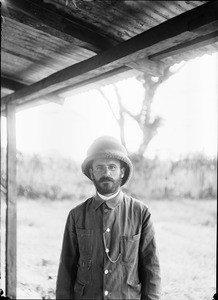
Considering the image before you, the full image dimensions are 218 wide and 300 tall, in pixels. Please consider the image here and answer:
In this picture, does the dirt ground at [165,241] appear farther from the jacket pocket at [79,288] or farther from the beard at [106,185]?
the beard at [106,185]

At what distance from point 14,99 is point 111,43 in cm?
200

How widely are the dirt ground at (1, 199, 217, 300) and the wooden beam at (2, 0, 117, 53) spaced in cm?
444

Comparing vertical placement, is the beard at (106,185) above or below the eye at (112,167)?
below

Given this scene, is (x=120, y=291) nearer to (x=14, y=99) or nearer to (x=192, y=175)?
(x=14, y=99)

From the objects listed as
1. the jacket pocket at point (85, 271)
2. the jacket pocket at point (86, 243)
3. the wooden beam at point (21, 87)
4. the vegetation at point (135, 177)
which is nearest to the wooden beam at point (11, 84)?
the wooden beam at point (21, 87)

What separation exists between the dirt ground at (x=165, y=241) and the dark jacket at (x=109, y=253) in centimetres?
374

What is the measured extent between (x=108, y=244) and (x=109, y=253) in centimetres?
6

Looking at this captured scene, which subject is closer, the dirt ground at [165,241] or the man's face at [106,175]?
the man's face at [106,175]

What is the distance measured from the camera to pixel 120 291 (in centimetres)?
238

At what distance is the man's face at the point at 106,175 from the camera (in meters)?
2.50

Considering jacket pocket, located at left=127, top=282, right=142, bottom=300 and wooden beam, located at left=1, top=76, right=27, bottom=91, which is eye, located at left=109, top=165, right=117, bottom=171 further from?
wooden beam, located at left=1, top=76, right=27, bottom=91

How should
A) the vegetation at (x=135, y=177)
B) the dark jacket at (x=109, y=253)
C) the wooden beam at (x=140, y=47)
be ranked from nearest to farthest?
the wooden beam at (x=140, y=47), the dark jacket at (x=109, y=253), the vegetation at (x=135, y=177)

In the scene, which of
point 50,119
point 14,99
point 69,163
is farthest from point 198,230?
point 14,99

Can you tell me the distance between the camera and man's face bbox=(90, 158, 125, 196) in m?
2.50
